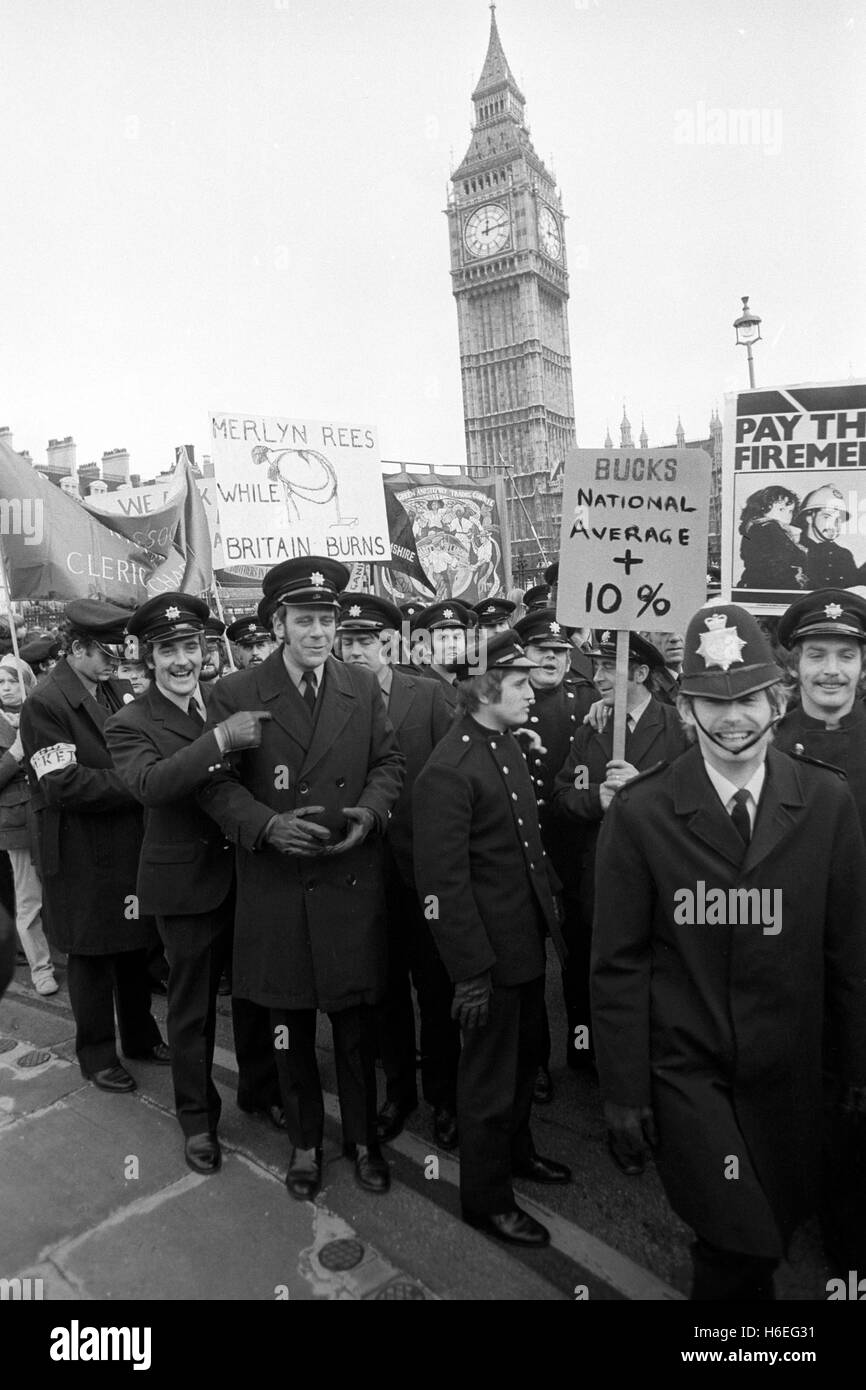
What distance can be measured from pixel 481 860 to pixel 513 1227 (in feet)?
3.87

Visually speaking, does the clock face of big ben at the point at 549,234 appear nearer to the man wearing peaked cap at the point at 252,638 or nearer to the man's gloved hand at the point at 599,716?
the man wearing peaked cap at the point at 252,638

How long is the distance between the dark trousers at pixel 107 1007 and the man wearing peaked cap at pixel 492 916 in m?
1.90

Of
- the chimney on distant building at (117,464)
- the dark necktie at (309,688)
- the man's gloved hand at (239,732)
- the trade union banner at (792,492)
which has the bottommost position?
the man's gloved hand at (239,732)

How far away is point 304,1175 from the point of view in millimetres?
3109

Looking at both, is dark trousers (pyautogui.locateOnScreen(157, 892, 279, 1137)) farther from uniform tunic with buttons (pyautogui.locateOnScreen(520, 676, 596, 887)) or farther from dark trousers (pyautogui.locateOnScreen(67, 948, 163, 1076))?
uniform tunic with buttons (pyautogui.locateOnScreen(520, 676, 596, 887))

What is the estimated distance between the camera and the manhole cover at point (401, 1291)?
101 inches

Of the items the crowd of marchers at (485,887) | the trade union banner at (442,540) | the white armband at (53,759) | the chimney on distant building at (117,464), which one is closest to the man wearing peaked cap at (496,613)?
the crowd of marchers at (485,887)

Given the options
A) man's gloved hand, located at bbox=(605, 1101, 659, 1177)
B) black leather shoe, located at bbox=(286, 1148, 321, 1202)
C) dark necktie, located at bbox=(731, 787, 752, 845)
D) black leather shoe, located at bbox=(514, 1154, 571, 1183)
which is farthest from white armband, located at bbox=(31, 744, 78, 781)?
dark necktie, located at bbox=(731, 787, 752, 845)

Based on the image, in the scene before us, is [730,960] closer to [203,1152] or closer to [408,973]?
Answer: [408,973]

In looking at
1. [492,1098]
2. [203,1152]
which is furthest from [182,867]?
[492,1098]

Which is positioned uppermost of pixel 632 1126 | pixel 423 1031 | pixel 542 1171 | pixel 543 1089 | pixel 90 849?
pixel 90 849

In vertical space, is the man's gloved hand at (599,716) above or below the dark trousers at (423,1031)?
above

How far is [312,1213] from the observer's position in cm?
297
